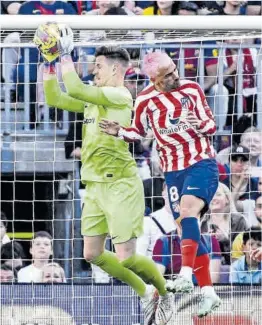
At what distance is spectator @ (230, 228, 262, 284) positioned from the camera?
15.1 m

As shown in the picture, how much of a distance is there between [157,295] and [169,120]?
1.49 m

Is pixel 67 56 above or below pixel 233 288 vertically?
above

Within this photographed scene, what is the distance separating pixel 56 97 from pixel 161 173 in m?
2.88

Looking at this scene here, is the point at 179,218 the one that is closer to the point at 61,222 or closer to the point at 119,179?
the point at 119,179

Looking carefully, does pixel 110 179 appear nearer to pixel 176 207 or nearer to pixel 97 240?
pixel 97 240

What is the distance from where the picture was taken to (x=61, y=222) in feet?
52.0

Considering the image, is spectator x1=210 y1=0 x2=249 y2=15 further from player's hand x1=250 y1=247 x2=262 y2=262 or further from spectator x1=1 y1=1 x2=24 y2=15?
player's hand x1=250 y1=247 x2=262 y2=262

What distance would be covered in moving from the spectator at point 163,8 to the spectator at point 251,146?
178 centimetres

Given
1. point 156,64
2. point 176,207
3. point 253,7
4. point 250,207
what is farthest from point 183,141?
point 253,7

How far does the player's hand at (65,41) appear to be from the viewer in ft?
41.7

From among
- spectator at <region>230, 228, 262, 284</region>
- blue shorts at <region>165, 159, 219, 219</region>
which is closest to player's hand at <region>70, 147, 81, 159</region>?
spectator at <region>230, 228, 262, 284</region>

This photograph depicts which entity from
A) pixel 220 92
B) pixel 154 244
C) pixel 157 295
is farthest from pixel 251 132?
pixel 157 295

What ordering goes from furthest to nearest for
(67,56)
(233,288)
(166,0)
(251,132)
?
1. (166,0)
2. (251,132)
3. (233,288)
4. (67,56)

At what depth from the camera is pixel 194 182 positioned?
12.8 m
